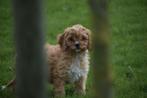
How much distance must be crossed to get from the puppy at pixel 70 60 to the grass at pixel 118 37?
0.25 meters

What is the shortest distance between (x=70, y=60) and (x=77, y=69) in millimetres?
179

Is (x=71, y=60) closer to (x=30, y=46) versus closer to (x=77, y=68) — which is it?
(x=77, y=68)

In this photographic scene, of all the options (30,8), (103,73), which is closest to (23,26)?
(30,8)

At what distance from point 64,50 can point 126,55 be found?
2.69 m

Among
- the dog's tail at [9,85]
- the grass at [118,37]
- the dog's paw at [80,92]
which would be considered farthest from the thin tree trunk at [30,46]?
the dog's tail at [9,85]

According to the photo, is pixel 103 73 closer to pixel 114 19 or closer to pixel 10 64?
pixel 10 64

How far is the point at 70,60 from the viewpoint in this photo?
8.42 metres

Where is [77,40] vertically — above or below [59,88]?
above

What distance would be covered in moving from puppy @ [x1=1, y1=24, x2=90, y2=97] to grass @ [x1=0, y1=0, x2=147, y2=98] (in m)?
0.25

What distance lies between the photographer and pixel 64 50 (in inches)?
334

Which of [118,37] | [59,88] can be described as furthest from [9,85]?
[118,37]

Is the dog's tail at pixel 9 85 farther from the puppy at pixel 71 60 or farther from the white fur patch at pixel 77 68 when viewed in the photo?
the white fur patch at pixel 77 68

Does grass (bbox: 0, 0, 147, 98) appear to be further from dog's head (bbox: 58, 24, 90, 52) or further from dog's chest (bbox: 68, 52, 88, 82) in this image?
dog's head (bbox: 58, 24, 90, 52)

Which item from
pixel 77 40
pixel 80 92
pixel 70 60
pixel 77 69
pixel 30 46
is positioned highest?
pixel 30 46
